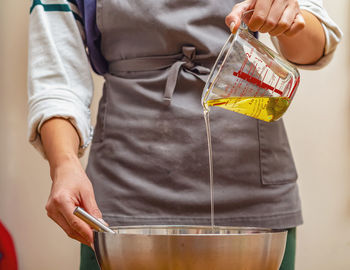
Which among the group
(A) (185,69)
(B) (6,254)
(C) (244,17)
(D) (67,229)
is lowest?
(B) (6,254)

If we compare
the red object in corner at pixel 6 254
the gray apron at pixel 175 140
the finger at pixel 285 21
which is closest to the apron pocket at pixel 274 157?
the gray apron at pixel 175 140

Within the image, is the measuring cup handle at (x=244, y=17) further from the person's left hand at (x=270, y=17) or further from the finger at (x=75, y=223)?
the finger at (x=75, y=223)

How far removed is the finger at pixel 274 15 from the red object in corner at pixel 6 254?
1.26 meters

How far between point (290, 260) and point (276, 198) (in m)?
0.11

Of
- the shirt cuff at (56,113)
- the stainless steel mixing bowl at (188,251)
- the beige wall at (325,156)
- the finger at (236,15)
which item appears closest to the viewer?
the stainless steel mixing bowl at (188,251)

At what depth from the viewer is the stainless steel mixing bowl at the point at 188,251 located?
1.56ft

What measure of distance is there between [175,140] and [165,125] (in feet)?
0.10

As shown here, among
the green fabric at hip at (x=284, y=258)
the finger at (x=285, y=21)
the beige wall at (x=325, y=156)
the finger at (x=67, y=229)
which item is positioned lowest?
the beige wall at (x=325, y=156)

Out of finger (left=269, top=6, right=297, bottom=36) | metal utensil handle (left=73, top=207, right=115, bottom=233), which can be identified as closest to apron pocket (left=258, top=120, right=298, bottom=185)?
finger (left=269, top=6, right=297, bottom=36)

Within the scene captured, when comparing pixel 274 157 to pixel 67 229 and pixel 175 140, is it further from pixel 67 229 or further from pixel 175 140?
pixel 67 229

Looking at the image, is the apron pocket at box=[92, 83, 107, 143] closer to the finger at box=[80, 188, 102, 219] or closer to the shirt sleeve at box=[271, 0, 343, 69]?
the finger at box=[80, 188, 102, 219]

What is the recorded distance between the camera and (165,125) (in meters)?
0.84

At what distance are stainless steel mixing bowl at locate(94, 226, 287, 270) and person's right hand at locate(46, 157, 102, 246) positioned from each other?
14cm

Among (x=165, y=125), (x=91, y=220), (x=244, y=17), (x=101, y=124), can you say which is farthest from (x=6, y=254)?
(x=244, y=17)
